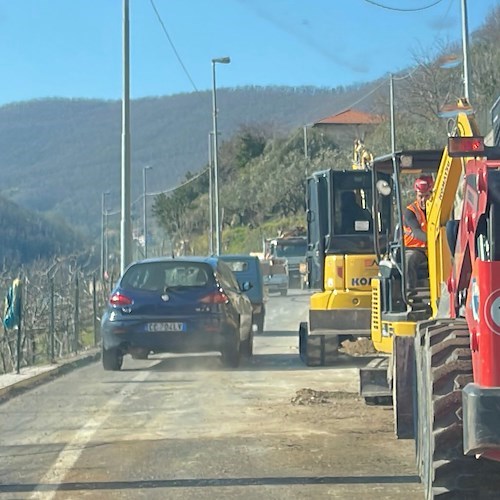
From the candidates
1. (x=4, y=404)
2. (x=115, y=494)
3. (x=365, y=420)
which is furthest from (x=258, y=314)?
(x=115, y=494)

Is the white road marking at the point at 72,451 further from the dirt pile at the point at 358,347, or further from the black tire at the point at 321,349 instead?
the dirt pile at the point at 358,347

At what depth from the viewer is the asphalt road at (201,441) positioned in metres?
6.84

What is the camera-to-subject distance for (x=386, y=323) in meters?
10.3

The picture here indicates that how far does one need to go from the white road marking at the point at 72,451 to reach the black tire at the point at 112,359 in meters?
2.17

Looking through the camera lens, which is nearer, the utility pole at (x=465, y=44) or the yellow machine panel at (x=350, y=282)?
the yellow machine panel at (x=350, y=282)

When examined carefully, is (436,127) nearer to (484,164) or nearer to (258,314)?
(258,314)

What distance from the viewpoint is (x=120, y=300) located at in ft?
44.8

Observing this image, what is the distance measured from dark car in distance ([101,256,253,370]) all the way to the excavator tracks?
8104 millimetres

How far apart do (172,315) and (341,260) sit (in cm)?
246

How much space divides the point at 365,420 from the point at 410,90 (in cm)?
3656

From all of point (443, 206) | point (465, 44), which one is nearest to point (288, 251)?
point (465, 44)

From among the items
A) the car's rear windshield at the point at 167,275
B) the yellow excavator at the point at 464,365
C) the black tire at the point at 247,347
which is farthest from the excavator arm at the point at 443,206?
the black tire at the point at 247,347

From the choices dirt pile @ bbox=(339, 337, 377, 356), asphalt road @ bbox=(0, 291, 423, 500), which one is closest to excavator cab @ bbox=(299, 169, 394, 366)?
dirt pile @ bbox=(339, 337, 377, 356)

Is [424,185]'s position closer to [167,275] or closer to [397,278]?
[397,278]
